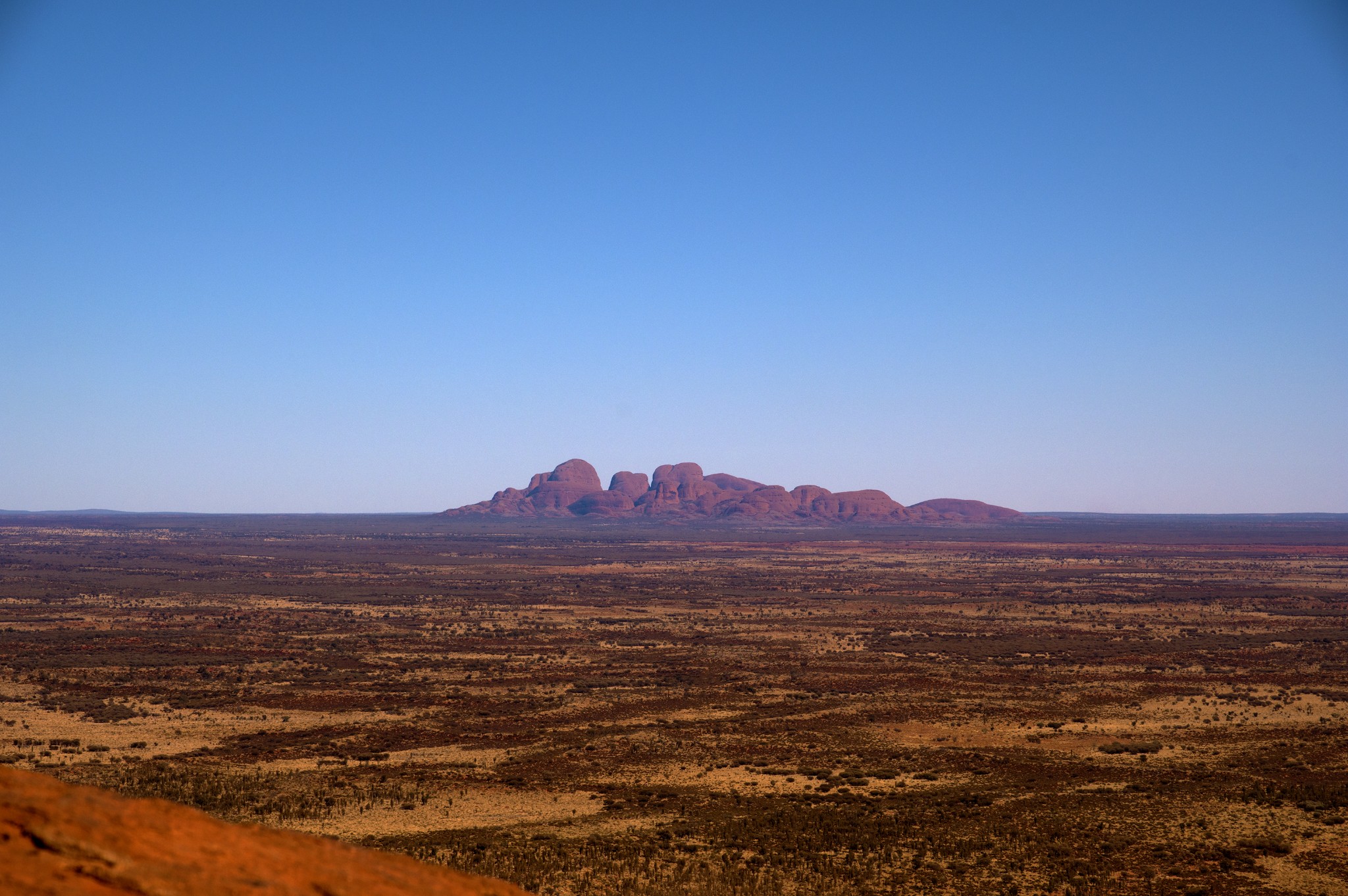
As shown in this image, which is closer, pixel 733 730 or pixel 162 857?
pixel 162 857

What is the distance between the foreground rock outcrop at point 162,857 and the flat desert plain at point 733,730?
741 cm

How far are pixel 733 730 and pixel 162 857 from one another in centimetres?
2190

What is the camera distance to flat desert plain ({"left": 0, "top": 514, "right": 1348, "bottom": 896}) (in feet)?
56.0

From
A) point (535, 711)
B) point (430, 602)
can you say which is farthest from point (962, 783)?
point (430, 602)

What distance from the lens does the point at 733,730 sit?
1099 inches

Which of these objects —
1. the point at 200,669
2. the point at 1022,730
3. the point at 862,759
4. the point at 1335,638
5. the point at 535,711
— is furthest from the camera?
the point at 1335,638

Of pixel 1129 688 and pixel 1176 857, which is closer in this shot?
pixel 1176 857

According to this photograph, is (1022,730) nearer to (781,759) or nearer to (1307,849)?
(781,759)

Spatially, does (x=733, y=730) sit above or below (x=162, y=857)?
below

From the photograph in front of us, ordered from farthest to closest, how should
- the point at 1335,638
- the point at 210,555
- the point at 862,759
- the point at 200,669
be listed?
1. the point at 210,555
2. the point at 1335,638
3. the point at 200,669
4. the point at 862,759

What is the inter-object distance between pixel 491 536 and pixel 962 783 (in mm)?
165603

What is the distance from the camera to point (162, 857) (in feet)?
24.8

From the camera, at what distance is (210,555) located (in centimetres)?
11412

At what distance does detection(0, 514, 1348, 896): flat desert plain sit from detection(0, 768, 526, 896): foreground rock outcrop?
741cm
